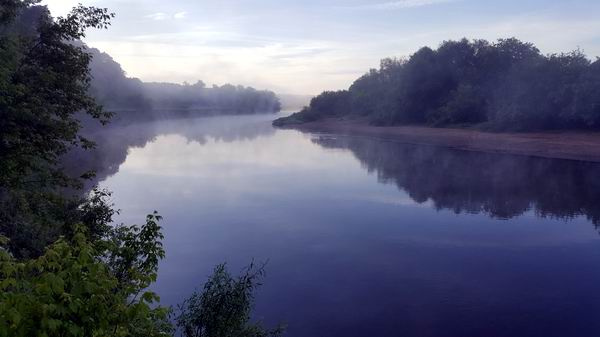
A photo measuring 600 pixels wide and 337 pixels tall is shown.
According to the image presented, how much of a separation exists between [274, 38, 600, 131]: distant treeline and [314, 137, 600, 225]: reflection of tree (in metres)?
11.9

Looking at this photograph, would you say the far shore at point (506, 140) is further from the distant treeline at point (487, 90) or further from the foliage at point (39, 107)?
the foliage at point (39, 107)

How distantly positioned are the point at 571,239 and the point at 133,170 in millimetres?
38632

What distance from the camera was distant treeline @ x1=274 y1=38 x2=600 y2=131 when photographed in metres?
62.9

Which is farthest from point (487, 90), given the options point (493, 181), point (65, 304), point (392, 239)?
point (65, 304)

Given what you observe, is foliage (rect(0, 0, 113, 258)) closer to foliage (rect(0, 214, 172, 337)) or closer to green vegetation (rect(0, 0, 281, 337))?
green vegetation (rect(0, 0, 281, 337))

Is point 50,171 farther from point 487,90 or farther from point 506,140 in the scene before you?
point 487,90

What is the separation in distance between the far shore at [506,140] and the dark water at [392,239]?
4164 millimetres

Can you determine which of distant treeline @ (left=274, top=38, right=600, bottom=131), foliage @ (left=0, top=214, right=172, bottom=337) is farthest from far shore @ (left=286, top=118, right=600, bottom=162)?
foliage @ (left=0, top=214, right=172, bottom=337)

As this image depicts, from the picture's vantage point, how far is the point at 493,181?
43812mm

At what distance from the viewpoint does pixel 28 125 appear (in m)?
14.3

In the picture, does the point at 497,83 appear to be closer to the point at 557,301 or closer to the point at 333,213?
the point at 333,213

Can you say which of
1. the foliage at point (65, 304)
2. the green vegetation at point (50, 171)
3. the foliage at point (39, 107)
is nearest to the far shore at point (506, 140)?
the green vegetation at point (50, 171)

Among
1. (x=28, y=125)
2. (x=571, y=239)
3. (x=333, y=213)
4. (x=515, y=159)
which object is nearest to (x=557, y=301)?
(x=571, y=239)

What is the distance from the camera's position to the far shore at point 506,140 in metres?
55.8
